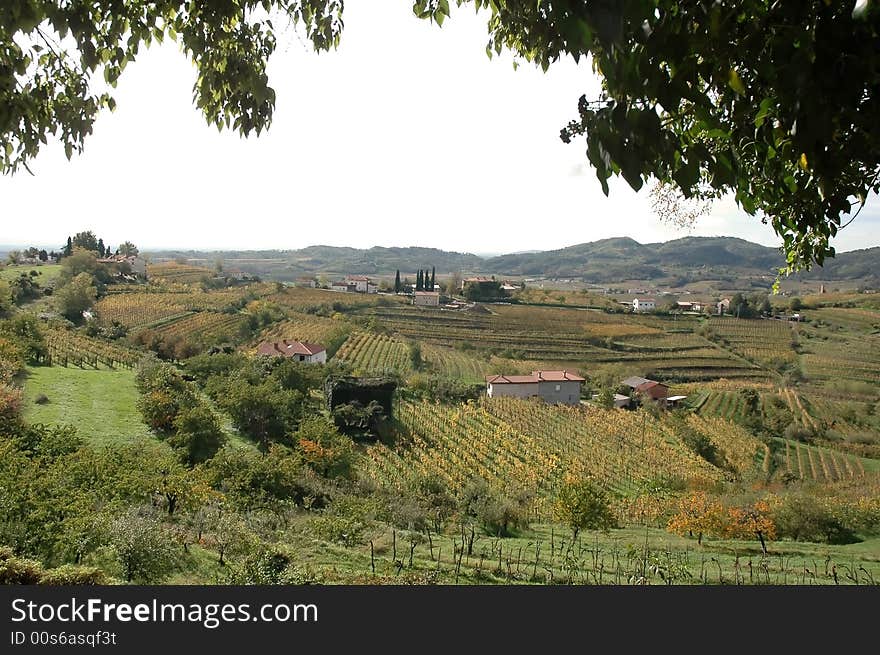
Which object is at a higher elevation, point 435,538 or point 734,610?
point 734,610

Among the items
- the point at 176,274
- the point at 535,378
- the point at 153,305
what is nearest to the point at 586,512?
the point at 535,378

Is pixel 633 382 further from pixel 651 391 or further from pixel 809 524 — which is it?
pixel 809 524

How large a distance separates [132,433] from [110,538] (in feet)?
44.4

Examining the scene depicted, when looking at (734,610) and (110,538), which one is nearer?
(734,610)

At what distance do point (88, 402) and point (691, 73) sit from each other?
23501mm

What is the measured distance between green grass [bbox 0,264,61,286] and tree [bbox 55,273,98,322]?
43.4 ft

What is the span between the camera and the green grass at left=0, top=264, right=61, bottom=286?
59478 mm

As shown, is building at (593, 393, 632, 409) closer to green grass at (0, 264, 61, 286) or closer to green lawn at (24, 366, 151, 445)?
green lawn at (24, 366, 151, 445)

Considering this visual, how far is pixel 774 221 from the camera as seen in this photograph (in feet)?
10.1

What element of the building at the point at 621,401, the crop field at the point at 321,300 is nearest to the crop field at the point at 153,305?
the crop field at the point at 321,300

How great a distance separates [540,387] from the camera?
1619 inches

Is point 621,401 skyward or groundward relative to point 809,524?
groundward

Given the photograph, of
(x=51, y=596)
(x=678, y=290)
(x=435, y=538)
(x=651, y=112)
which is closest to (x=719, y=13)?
(x=651, y=112)

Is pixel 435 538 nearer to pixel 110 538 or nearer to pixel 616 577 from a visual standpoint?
pixel 616 577
